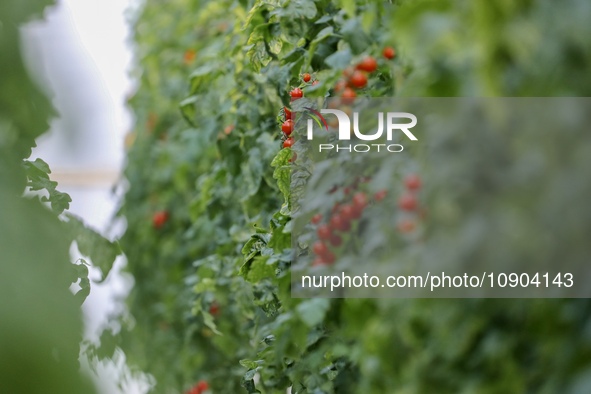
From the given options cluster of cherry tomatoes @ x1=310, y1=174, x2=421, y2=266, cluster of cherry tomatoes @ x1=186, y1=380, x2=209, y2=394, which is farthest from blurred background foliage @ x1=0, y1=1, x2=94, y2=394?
cluster of cherry tomatoes @ x1=186, y1=380, x2=209, y2=394

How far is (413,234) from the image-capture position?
808 millimetres

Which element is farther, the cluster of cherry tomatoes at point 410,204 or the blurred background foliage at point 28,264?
the cluster of cherry tomatoes at point 410,204

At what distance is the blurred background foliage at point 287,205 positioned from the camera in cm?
62

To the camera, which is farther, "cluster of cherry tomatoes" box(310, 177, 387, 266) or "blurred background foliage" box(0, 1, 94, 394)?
"cluster of cherry tomatoes" box(310, 177, 387, 266)

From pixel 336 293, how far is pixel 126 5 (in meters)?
2.50

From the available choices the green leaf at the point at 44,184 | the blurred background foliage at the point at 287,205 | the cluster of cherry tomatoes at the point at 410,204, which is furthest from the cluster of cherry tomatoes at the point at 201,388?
the cluster of cherry tomatoes at the point at 410,204

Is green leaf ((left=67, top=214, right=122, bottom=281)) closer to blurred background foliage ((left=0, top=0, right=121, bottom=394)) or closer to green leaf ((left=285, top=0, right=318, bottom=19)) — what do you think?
green leaf ((left=285, top=0, right=318, bottom=19))

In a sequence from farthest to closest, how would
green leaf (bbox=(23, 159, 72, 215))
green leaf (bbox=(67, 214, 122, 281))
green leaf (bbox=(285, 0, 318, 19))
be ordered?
green leaf (bbox=(285, 0, 318, 19)), green leaf (bbox=(67, 214, 122, 281)), green leaf (bbox=(23, 159, 72, 215))

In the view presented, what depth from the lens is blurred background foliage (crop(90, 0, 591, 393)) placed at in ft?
2.04

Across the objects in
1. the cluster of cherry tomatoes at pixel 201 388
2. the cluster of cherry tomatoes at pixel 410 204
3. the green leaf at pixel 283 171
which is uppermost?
the cluster of cherry tomatoes at pixel 201 388

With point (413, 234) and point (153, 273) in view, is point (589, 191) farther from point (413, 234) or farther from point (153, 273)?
point (153, 273)

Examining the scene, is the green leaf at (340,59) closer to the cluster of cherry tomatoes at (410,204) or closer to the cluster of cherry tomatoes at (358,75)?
the cluster of cherry tomatoes at (358,75)

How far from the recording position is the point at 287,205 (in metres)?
1.42

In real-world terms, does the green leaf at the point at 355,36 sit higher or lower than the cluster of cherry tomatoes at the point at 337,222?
higher
